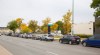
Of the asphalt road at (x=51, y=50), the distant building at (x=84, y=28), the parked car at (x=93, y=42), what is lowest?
the asphalt road at (x=51, y=50)

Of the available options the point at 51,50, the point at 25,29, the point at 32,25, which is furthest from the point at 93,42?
the point at 25,29

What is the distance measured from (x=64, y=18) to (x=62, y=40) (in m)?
29.5

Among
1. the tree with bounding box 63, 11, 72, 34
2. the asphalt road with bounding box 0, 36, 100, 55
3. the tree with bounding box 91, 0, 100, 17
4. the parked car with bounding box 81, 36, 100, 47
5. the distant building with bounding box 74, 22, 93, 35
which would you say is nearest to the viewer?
the asphalt road with bounding box 0, 36, 100, 55

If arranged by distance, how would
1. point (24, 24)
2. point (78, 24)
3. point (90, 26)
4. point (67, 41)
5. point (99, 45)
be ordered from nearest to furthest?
point (99, 45) < point (67, 41) < point (90, 26) < point (78, 24) < point (24, 24)

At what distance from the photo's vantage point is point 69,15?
2788 inches

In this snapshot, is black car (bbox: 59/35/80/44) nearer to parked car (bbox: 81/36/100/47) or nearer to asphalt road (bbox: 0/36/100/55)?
parked car (bbox: 81/36/100/47)

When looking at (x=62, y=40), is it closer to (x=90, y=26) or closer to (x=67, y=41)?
(x=67, y=41)

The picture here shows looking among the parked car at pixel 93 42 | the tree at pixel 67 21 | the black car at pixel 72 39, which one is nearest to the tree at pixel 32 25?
the tree at pixel 67 21

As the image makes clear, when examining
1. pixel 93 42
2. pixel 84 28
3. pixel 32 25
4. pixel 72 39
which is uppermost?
pixel 32 25

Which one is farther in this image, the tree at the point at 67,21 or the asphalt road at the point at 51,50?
the tree at the point at 67,21

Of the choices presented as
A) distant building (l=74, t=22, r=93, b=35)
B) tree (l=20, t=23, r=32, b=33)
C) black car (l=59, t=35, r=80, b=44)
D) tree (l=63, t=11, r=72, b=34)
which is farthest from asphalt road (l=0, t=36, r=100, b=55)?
tree (l=20, t=23, r=32, b=33)

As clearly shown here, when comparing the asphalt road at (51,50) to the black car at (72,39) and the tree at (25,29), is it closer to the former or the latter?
the black car at (72,39)

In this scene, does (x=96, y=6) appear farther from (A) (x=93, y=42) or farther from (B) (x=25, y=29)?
(B) (x=25, y=29)

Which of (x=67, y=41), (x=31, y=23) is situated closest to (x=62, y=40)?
(x=67, y=41)
